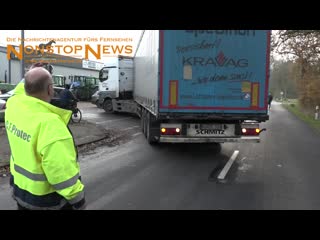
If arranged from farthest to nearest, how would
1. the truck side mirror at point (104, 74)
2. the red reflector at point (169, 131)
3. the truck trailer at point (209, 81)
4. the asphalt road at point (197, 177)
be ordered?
the truck side mirror at point (104, 74), the red reflector at point (169, 131), the truck trailer at point (209, 81), the asphalt road at point (197, 177)

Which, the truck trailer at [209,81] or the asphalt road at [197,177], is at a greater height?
the truck trailer at [209,81]

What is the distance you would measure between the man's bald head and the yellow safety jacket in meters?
0.06

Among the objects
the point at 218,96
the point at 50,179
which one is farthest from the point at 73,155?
the point at 218,96

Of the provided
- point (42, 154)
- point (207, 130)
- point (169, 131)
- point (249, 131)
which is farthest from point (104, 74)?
point (42, 154)

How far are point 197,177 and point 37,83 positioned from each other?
17.1 ft

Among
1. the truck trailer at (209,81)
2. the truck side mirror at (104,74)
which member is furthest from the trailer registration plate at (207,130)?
the truck side mirror at (104,74)

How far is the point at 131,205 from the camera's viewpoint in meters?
5.52

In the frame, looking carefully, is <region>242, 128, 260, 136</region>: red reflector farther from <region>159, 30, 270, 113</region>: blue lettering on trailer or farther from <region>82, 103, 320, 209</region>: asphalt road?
<region>82, 103, 320, 209</region>: asphalt road

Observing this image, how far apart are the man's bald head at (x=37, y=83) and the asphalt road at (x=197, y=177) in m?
2.99

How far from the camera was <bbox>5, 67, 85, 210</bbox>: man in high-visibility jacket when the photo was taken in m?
2.55

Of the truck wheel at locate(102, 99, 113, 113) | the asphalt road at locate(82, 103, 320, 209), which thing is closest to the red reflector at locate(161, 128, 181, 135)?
the asphalt road at locate(82, 103, 320, 209)

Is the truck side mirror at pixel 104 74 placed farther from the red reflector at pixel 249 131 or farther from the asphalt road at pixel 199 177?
the red reflector at pixel 249 131

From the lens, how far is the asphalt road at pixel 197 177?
579cm

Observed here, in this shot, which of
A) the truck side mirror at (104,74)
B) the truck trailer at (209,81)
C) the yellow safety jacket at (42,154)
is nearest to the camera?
the yellow safety jacket at (42,154)
